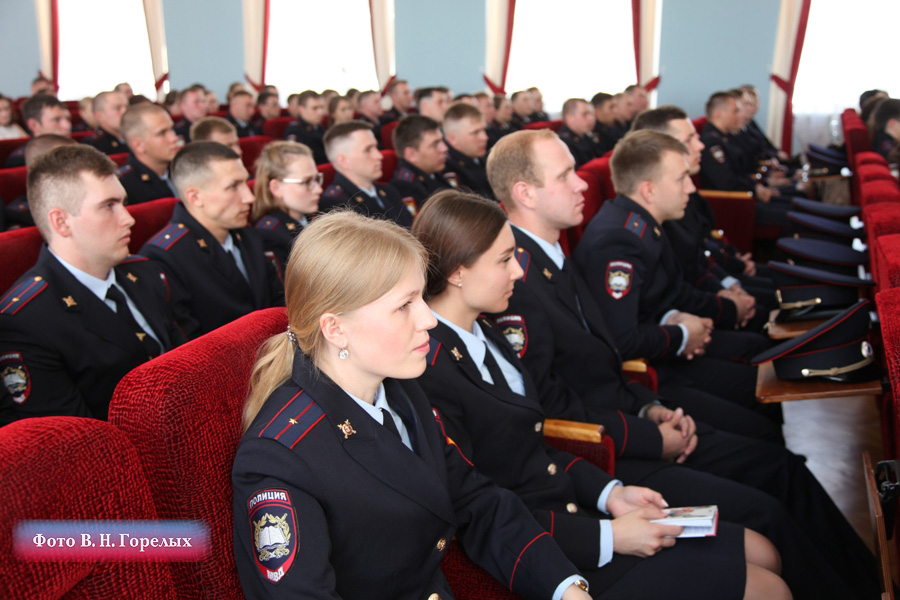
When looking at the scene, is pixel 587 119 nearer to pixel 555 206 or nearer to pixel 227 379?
pixel 555 206

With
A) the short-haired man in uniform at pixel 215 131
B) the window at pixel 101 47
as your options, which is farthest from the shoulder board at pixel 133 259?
the window at pixel 101 47

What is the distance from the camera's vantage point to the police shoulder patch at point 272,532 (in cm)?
102

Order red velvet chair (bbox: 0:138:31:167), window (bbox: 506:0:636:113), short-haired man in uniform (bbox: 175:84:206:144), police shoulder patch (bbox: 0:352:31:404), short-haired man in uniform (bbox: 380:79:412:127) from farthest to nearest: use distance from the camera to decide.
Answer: window (bbox: 506:0:636:113) < short-haired man in uniform (bbox: 380:79:412:127) < short-haired man in uniform (bbox: 175:84:206:144) < red velvet chair (bbox: 0:138:31:167) < police shoulder patch (bbox: 0:352:31:404)

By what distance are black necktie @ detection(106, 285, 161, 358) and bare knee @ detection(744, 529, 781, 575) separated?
157 cm

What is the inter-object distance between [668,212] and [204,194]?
5.56ft

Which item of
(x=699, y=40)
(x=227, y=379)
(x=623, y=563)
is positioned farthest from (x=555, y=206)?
(x=699, y=40)

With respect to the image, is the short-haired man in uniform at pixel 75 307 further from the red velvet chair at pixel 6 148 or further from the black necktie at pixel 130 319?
the red velvet chair at pixel 6 148

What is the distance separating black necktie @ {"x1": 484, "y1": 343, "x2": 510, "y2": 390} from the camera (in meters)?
1.72

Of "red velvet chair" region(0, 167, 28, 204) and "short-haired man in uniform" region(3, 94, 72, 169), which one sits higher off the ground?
"short-haired man in uniform" region(3, 94, 72, 169)

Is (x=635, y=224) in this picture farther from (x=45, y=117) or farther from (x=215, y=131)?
(x=45, y=117)

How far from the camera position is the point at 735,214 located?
500 cm

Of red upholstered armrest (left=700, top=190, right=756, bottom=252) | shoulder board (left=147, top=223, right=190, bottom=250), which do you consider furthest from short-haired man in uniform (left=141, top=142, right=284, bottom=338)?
red upholstered armrest (left=700, top=190, right=756, bottom=252)

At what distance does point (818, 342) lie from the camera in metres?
1.92

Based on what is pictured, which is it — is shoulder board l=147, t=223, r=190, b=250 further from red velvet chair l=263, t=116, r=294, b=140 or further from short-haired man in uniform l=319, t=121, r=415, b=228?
red velvet chair l=263, t=116, r=294, b=140
